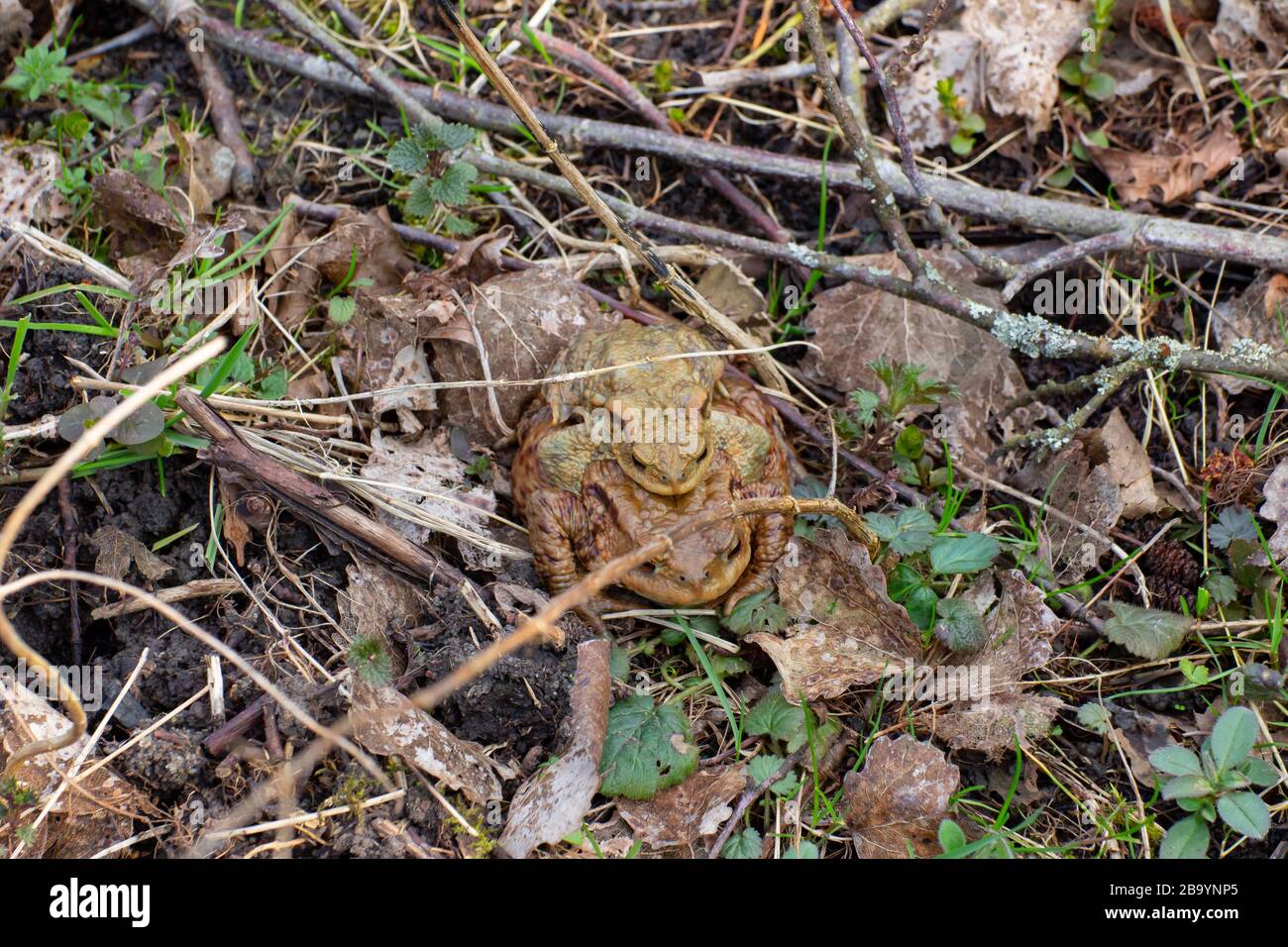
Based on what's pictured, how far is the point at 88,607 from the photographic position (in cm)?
383

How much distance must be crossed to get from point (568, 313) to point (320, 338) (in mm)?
1167

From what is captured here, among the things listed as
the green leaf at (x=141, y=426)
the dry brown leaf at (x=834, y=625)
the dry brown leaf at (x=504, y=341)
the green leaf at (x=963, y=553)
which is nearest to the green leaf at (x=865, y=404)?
the dry brown leaf at (x=834, y=625)

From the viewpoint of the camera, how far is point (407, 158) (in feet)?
15.5

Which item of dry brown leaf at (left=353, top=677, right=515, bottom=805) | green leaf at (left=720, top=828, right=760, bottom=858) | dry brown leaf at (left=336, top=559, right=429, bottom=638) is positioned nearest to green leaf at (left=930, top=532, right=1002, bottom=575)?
green leaf at (left=720, top=828, right=760, bottom=858)

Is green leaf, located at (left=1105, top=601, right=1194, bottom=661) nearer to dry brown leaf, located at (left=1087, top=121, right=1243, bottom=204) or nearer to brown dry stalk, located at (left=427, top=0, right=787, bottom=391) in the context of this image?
brown dry stalk, located at (left=427, top=0, right=787, bottom=391)

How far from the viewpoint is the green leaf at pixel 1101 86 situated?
534cm

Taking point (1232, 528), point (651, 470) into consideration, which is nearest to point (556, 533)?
point (651, 470)

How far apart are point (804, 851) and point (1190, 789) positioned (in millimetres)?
1344

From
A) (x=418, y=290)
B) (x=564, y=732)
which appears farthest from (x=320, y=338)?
(x=564, y=732)

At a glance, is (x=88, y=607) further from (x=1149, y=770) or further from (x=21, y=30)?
(x=1149, y=770)

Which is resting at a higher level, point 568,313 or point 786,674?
point 568,313

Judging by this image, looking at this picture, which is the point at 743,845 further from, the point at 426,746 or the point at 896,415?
the point at 896,415

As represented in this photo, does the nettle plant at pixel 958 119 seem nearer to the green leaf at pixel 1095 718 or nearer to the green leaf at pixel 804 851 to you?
the green leaf at pixel 1095 718
